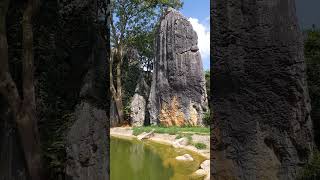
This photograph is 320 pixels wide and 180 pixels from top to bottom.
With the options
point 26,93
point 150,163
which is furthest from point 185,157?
point 26,93

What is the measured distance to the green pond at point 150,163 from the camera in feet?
32.9

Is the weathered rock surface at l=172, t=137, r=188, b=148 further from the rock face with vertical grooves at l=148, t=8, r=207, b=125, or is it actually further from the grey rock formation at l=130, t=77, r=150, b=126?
the grey rock formation at l=130, t=77, r=150, b=126

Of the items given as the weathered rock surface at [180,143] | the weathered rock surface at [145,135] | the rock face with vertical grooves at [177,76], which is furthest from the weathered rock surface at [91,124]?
the rock face with vertical grooves at [177,76]

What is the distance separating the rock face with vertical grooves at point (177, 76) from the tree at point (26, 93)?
18210mm

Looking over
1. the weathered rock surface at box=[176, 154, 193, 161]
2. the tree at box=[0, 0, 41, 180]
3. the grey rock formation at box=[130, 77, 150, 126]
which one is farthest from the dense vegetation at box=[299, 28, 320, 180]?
the grey rock formation at box=[130, 77, 150, 126]

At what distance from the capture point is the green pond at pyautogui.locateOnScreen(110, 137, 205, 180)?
32.9 ft

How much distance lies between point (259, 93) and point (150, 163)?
710 cm

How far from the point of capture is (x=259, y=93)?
205 inches

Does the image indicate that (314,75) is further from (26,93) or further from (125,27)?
(125,27)

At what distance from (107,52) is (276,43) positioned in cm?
199

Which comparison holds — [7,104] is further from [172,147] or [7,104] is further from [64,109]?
[172,147]

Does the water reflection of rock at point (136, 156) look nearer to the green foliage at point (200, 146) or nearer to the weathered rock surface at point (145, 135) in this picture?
the weathered rock surface at point (145, 135)

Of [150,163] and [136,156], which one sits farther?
[136,156]

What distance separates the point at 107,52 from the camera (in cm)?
488
